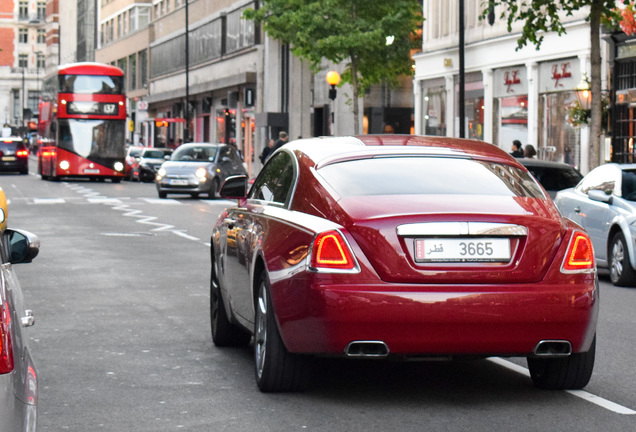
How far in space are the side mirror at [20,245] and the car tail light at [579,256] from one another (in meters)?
2.92

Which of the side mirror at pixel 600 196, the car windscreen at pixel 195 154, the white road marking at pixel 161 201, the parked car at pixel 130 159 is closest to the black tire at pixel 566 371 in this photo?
the side mirror at pixel 600 196

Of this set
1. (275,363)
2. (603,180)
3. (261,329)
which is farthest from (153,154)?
(275,363)

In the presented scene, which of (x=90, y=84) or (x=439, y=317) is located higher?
(x=90, y=84)

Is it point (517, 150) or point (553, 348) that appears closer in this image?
point (553, 348)

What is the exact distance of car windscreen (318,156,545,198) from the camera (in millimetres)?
7625

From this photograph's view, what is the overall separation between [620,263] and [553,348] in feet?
29.5

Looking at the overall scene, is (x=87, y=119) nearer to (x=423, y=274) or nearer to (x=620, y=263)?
(x=620, y=263)

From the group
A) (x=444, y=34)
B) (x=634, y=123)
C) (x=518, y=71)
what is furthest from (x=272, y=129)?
(x=634, y=123)

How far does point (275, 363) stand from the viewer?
7.60 m

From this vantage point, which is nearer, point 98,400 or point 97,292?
point 98,400

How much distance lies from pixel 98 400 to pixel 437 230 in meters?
2.08

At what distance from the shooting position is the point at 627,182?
1658 cm

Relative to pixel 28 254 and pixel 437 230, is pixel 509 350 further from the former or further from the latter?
pixel 28 254

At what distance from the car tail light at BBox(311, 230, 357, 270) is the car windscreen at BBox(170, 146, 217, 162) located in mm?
31422
